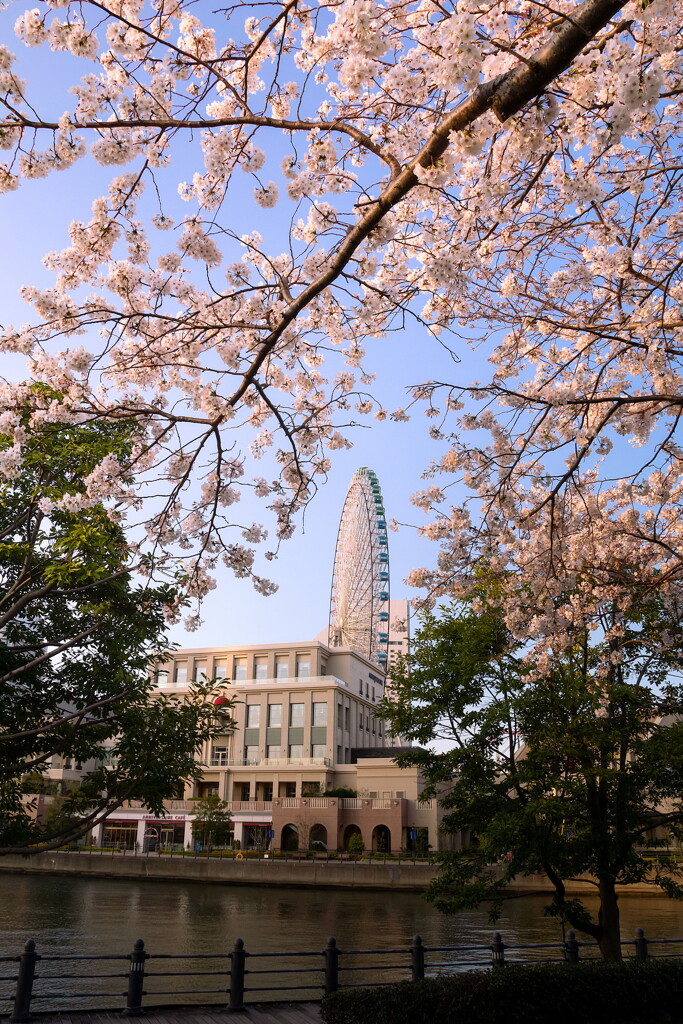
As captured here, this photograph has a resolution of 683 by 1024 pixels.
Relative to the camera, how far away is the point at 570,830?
13.9m

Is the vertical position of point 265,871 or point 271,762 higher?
point 271,762

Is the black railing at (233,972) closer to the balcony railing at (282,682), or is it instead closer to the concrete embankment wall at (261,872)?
the concrete embankment wall at (261,872)

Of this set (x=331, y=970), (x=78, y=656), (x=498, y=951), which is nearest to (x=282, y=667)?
(x=78, y=656)

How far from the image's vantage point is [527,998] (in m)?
8.85

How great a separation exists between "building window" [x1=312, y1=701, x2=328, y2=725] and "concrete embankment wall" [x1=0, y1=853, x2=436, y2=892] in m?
24.6

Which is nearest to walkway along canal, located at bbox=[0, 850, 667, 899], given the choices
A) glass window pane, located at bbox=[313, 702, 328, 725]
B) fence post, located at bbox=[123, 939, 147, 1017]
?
glass window pane, located at bbox=[313, 702, 328, 725]

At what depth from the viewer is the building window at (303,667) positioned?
77688 millimetres

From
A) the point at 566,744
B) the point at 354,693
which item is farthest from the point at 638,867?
the point at 354,693

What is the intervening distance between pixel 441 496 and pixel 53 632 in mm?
7087

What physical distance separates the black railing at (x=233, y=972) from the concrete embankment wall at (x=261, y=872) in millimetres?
22912

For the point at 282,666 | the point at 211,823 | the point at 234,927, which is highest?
the point at 282,666

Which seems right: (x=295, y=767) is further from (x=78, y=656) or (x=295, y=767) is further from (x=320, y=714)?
(x=78, y=656)

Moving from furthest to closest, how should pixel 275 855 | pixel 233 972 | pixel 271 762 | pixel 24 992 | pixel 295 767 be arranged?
pixel 271 762, pixel 295 767, pixel 275 855, pixel 233 972, pixel 24 992

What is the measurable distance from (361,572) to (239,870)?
40.6 meters
